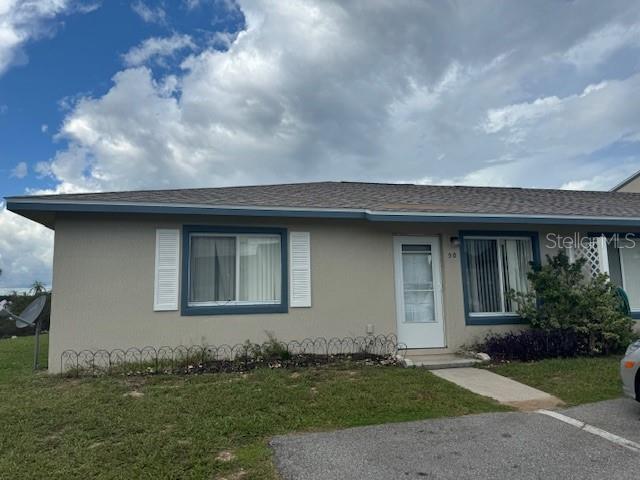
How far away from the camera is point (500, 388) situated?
19.1 ft

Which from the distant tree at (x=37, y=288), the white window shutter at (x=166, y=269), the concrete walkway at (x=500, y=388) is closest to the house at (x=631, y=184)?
the concrete walkway at (x=500, y=388)

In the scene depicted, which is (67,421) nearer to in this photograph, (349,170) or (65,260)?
(65,260)

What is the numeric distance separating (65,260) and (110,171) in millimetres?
9084

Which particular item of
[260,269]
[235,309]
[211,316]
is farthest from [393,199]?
[211,316]

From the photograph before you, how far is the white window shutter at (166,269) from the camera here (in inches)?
287

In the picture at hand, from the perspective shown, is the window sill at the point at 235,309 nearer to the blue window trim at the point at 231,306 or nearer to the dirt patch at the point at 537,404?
the blue window trim at the point at 231,306

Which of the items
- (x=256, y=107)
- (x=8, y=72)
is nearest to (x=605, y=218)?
(x=256, y=107)

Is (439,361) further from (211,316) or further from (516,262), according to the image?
(211,316)

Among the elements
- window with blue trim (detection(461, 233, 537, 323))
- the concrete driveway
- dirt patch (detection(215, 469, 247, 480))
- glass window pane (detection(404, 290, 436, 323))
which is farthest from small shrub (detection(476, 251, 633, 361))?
dirt patch (detection(215, 469, 247, 480))

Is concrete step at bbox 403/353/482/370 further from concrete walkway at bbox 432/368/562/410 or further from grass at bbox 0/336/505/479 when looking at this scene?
grass at bbox 0/336/505/479

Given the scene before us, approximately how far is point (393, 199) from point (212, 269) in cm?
412

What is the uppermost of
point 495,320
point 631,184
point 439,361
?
point 631,184

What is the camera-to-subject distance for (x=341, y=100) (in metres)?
13.1

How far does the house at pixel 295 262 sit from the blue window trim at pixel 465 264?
2 cm
